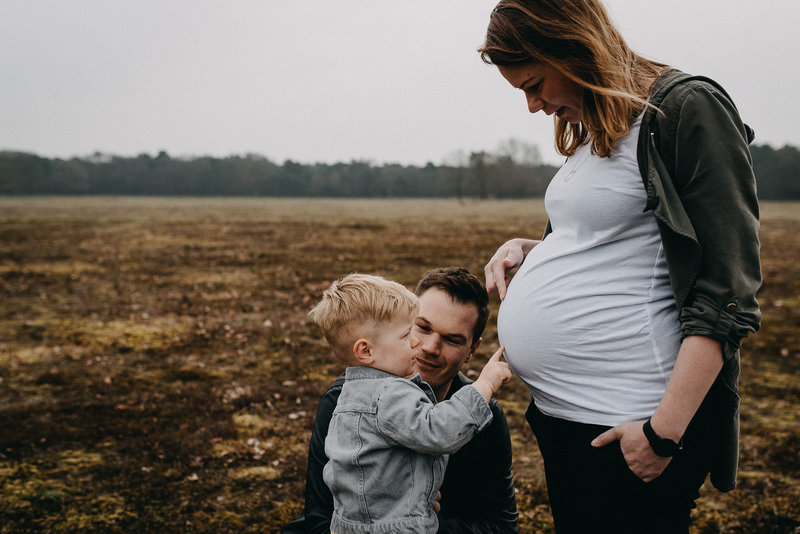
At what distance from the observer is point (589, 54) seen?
4.84ft

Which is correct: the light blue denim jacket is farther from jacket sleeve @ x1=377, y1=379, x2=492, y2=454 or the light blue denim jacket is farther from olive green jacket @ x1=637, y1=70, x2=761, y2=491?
olive green jacket @ x1=637, y1=70, x2=761, y2=491

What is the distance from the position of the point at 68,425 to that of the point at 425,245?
15.7 meters

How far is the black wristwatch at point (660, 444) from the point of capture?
140 centimetres

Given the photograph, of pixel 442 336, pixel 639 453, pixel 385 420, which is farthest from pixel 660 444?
pixel 442 336

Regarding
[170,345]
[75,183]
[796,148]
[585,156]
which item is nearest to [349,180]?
[75,183]

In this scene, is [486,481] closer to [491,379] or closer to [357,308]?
[491,379]

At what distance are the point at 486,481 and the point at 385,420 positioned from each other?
75 centimetres

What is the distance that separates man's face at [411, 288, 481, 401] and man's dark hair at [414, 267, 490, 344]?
0.08 feet

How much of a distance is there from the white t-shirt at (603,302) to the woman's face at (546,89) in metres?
0.14

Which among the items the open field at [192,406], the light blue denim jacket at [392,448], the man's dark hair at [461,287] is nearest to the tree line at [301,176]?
the open field at [192,406]

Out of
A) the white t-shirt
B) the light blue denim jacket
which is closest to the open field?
the light blue denim jacket

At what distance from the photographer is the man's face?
2.29m

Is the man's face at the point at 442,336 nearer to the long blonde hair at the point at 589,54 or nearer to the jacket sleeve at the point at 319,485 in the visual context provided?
the jacket sleeve at the point at 319,485

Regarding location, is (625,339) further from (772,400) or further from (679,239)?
(772,400)
